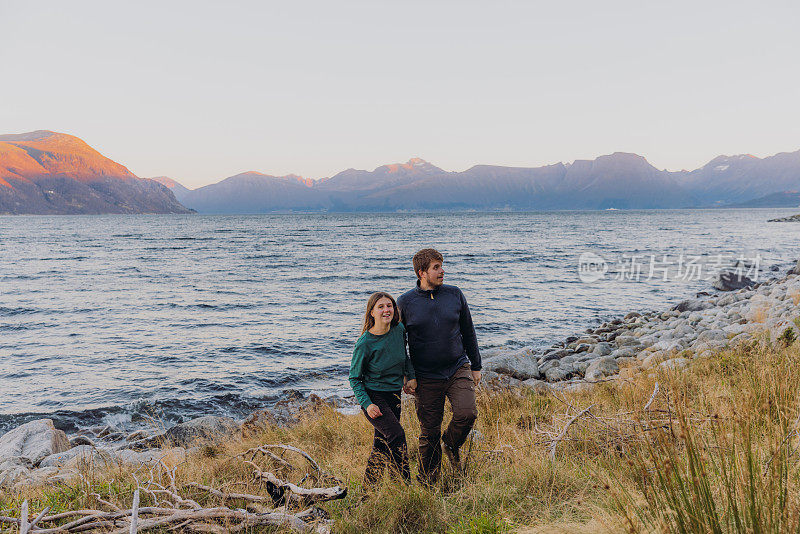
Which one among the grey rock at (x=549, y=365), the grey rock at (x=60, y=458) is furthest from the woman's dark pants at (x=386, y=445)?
the grey rock at (x=549, y=365)

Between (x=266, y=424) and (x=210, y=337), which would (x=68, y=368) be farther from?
(x=266, y=424)

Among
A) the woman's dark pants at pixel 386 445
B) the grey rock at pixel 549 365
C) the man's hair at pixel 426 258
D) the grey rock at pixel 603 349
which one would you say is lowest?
the grey rock at pixel 549 365

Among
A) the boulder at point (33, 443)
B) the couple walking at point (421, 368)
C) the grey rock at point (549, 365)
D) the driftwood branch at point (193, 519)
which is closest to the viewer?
the driftwood branch at point (193, 519)

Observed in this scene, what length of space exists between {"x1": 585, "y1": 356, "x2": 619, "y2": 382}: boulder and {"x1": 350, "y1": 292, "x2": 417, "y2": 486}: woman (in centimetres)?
694

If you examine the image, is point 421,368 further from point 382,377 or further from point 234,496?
point 234,496

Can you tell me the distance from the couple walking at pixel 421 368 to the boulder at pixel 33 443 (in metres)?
5.97

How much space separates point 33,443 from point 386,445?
6.69 m

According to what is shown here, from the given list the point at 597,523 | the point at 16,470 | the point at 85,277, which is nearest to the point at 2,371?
the point at 16,470

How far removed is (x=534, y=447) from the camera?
16.5 ft

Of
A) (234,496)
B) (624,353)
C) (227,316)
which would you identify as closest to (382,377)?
(234,496)

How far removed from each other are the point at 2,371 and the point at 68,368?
63.2 inches

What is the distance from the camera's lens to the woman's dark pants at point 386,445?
4.43 meters

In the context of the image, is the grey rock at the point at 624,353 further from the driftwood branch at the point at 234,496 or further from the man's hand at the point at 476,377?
the driftwood branch at the point at 234,496

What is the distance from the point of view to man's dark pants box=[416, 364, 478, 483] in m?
4.69
